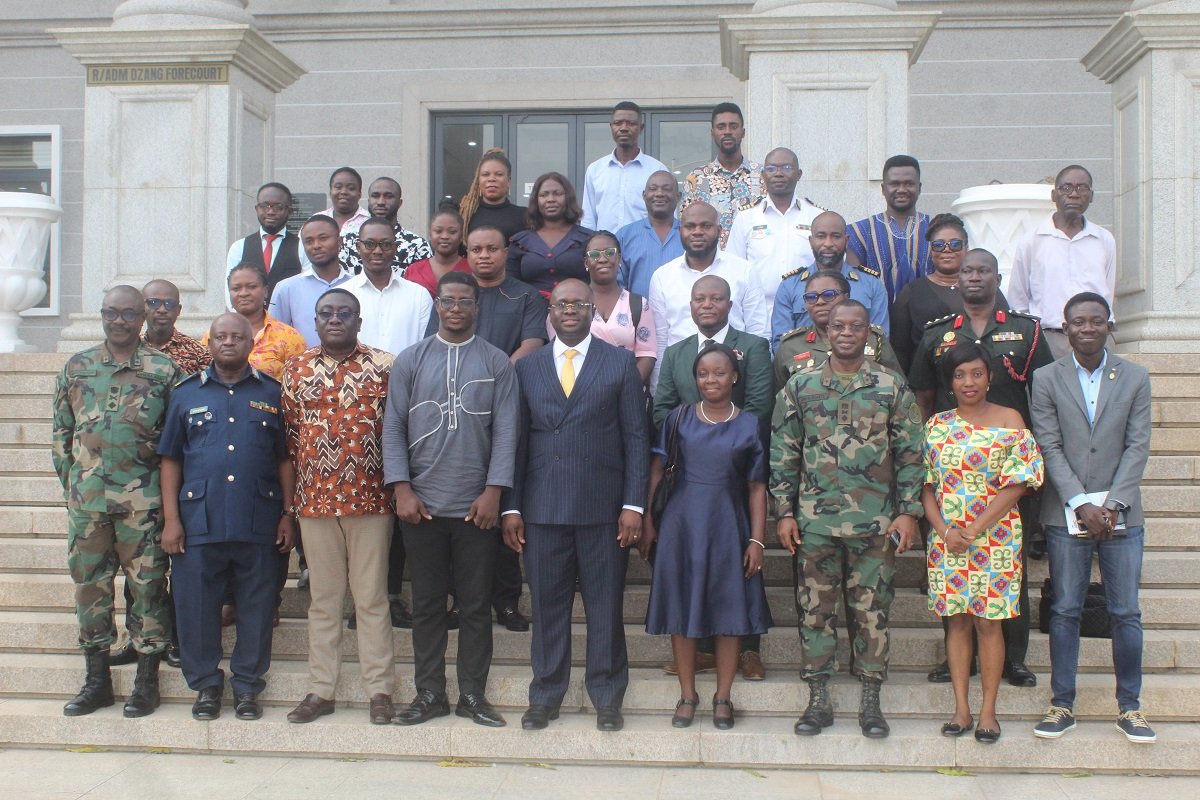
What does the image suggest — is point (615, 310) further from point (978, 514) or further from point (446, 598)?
point (978, 514)

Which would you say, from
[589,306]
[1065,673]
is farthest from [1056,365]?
[589,306]

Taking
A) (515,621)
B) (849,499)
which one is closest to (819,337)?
(849,499)

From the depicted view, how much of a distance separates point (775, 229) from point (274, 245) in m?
3.18

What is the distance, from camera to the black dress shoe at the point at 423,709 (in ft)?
19.1

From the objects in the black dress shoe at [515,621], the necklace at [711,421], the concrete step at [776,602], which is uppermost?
the necklace at [711,421]

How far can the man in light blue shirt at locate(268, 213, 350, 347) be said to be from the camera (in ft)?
23.6

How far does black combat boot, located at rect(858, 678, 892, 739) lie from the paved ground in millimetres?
180

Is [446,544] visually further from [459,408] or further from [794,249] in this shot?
[794,249]

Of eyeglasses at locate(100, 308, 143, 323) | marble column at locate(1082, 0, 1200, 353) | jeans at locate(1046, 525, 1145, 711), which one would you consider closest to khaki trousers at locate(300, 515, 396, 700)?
eyeglasses at locate(100, 308, 143, 323)

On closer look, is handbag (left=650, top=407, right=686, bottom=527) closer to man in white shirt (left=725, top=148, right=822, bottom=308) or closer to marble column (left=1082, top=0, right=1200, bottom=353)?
man in white shirt (left=725, top=148, right=822, bottom=308)

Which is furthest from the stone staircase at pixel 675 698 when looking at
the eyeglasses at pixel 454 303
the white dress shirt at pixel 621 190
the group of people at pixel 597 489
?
the white dress shirt at pixel 621 190

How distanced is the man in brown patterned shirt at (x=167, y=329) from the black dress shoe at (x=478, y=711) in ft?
7.54

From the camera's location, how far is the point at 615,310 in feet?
22.1

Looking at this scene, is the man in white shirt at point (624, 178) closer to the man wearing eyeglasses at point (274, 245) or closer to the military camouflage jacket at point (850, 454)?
the man wearing eyeglasses at point (274, 245)
